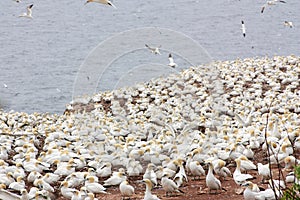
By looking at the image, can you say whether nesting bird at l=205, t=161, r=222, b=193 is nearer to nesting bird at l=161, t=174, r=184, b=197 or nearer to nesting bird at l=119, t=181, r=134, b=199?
nesting bird at l=161, t=174, r=184, b=197

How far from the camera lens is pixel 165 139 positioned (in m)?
8.30

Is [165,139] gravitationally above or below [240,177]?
above

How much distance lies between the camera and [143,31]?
82.7 ft

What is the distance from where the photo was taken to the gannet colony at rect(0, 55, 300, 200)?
21.2 ft

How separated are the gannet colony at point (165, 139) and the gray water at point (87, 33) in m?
6.12

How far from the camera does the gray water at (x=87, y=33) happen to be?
20875mm


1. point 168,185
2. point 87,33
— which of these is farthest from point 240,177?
point 87,33

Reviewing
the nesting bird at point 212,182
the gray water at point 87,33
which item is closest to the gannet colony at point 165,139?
the nesting bird at point 212,182

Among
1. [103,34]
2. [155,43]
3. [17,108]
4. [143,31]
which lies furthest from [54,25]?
[17,108]

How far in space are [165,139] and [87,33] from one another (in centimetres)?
2118

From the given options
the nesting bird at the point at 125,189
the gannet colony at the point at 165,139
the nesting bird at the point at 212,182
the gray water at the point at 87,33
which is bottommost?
the nesting bird at the point at 125,189

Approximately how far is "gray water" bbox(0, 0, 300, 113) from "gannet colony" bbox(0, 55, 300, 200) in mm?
6122

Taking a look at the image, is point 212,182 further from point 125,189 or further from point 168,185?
point 125,189

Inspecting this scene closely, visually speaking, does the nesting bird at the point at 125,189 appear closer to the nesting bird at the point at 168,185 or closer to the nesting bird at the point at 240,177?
the nesting bird at the point at 168,185
